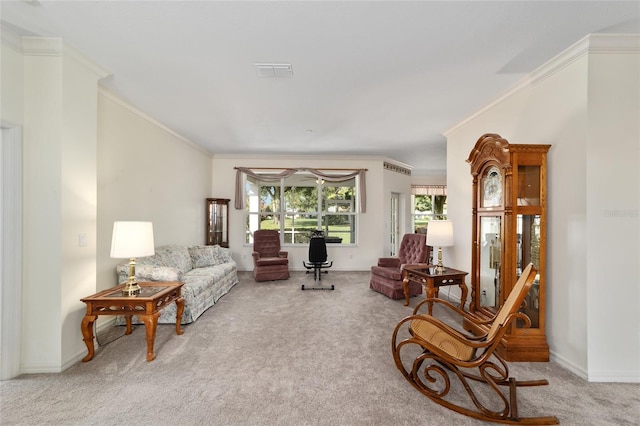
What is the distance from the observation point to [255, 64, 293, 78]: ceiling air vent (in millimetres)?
2652

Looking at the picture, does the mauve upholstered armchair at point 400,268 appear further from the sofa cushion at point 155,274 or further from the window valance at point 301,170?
the sofa cushion at point 155,274

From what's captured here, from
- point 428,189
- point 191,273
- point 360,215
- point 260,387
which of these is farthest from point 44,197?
point 428,189

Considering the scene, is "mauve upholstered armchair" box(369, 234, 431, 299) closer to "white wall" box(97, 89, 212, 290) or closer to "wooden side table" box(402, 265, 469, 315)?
"wooden side table" box(402, 265, 469, 315)

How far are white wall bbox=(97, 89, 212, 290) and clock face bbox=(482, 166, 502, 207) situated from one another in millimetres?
4309

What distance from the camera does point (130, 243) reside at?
8.49ft

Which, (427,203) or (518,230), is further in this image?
(427,203)

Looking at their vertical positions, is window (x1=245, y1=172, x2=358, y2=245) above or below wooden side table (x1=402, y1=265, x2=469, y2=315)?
above

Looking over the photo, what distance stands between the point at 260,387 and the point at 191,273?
264 centimetres

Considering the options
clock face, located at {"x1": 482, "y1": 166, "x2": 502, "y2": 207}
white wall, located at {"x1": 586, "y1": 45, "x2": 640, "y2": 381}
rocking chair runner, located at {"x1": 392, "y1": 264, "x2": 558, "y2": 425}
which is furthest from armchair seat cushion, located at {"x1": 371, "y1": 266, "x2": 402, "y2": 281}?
white wall, located at {"x1": 586, "y1": 45, "x2": 640, "y2": 381}

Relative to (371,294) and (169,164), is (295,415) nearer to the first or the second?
(371,294)

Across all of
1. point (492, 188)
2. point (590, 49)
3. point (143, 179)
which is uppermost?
point (590, 49)

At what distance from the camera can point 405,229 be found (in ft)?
26.2

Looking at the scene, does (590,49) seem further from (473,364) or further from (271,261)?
(271,261)

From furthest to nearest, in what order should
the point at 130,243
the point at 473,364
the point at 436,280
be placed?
the point at 436,280 < the point at 130,243 < the point at 473,364
